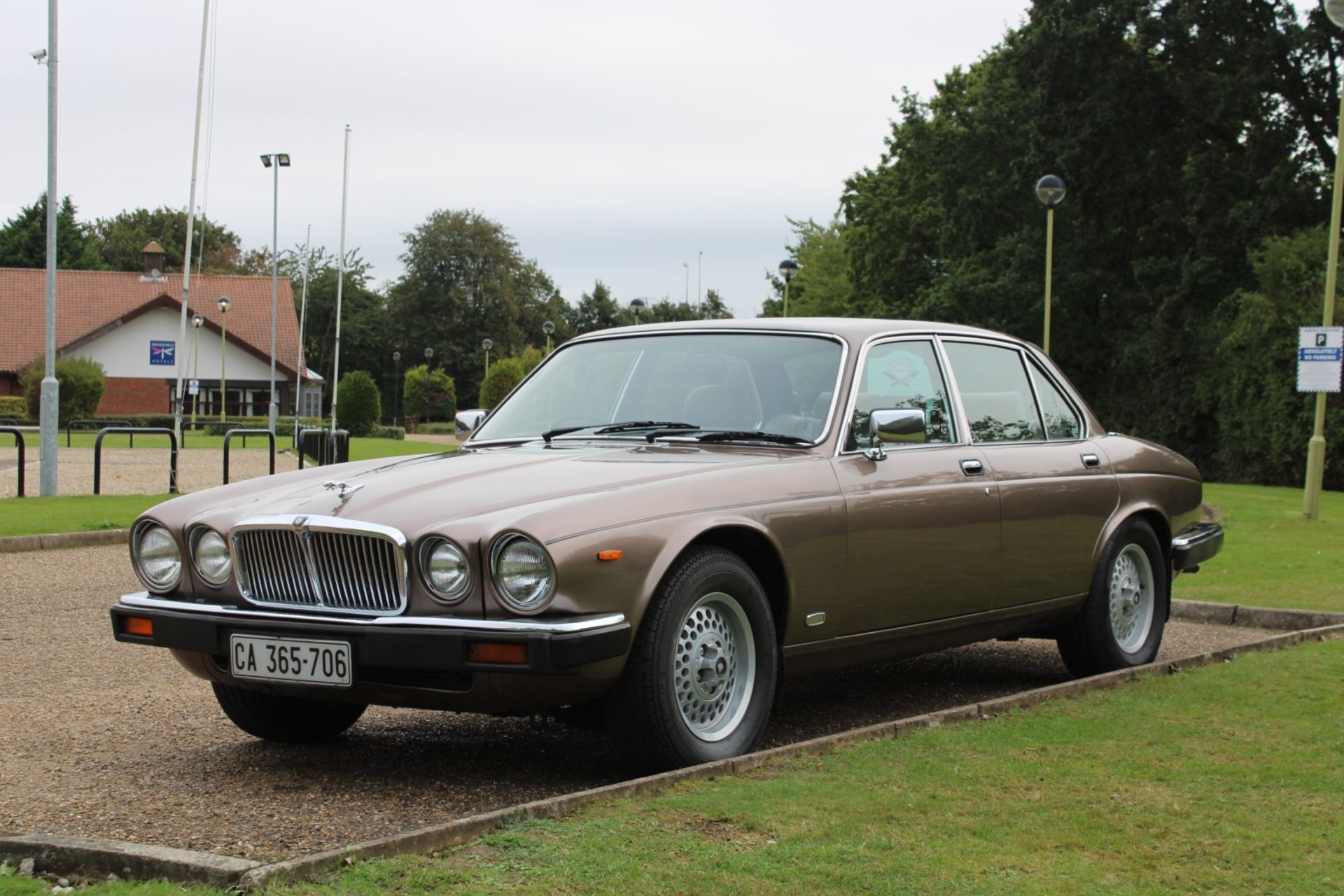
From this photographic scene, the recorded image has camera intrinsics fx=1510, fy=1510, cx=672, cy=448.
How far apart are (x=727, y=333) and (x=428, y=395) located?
83465 millimetres

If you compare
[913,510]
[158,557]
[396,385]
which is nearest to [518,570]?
[158,557]

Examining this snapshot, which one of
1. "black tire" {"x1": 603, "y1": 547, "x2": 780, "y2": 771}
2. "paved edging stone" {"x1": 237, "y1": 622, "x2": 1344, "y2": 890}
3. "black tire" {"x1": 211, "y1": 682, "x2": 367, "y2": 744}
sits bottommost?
"black tire" {"x1": 211, "y1": 682, "x2": 367, "y2": 744}

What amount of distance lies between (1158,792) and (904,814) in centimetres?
95

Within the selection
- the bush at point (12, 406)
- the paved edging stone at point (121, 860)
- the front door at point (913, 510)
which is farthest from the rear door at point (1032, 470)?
the bush at point (12, 406)

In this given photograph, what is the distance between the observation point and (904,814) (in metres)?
4.44

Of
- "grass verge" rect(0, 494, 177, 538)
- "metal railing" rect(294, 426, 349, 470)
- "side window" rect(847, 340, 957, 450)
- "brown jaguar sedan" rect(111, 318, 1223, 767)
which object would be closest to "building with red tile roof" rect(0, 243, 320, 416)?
"metal railing" rect(294, 426, 349, 470)

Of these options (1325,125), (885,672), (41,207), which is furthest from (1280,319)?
(41,207)

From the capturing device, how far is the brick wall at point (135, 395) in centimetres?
7312

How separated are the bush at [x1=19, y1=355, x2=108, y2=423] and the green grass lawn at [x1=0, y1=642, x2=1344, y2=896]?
48.9 metres

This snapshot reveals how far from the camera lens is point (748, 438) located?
609 cm

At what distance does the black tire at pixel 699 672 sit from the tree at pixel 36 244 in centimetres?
9253

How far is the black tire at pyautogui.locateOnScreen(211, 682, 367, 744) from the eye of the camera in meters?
5.79

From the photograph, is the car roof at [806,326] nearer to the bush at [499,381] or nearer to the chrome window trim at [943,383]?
the chrome window trim at [943,383]

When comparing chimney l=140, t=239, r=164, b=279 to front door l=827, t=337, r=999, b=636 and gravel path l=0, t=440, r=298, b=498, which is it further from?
front door l=827, t=337, r=999, b=636
